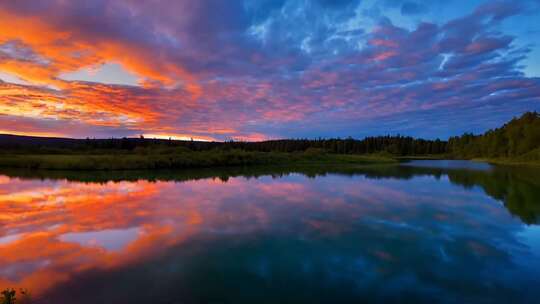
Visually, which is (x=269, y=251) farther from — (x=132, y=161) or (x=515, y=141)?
(x=515, y=141)

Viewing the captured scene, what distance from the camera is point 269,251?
6.58 meters

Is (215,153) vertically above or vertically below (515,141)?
below

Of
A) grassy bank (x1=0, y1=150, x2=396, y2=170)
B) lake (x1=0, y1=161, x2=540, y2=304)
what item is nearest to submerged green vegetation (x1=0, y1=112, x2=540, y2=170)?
grassy bank (x1=0, y1=150, x2=396, y2=170)

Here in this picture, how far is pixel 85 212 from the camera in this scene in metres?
10.8

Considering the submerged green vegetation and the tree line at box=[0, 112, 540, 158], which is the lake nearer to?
the submerged green vegetation

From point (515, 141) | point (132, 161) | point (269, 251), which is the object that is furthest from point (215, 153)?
point (515, 141)

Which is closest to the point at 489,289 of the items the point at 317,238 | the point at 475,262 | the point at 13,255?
the point at 475,262

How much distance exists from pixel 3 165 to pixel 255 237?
122ft

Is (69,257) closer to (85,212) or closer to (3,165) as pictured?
(85,212)

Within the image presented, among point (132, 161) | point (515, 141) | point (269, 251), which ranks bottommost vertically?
point (269, 251)

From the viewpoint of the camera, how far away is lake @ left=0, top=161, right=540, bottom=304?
4711 mm

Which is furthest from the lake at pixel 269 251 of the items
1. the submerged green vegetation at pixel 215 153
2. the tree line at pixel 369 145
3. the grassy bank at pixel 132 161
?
the tree line at pixel 369 145

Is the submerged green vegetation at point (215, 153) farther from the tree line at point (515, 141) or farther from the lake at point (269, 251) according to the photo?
the lake at point (269, 251)

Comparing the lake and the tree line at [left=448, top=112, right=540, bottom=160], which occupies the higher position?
the tree line at [left=448, top=112, right=540, bottom=160]
